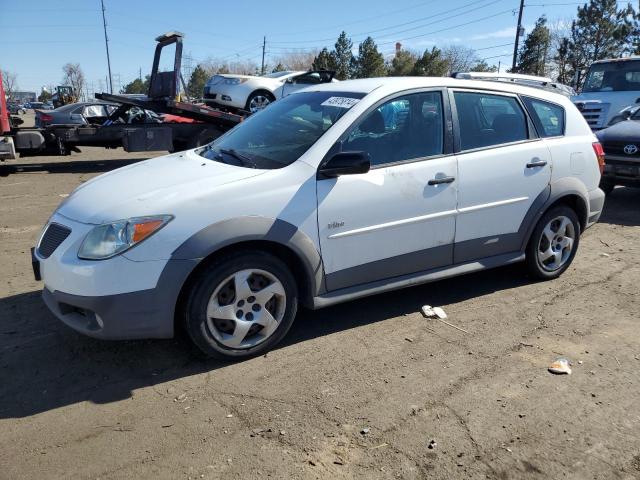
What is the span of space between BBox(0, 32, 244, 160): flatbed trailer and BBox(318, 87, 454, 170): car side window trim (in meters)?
7.93

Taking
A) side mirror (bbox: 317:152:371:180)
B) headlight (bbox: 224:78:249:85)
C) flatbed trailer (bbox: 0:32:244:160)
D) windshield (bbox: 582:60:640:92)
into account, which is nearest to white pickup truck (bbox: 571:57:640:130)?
windshield (bbox: 582:60:640:92)

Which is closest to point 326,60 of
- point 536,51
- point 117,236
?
point 536,51

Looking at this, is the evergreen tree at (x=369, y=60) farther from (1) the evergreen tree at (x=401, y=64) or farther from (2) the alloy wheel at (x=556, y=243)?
(2) the alloy wheel at (x=556, y=243)

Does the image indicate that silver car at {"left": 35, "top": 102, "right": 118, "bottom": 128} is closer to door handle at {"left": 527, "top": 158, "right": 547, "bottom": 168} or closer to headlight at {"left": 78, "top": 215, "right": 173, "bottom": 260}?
headlight at {"left": 78, "top": 215, "right": 173, "bottom": 260}

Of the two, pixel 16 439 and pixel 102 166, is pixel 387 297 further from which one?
pixel 102 166

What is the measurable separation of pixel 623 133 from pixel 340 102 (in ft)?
21.2

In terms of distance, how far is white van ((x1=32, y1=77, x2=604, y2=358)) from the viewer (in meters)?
3.11

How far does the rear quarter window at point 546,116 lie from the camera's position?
4625 millimetres

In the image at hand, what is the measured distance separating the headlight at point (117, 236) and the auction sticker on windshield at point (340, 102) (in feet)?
5.12

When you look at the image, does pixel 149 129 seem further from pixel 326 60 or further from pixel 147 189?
pixel 326 60

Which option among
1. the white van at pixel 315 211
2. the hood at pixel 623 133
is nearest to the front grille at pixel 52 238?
the white van at pixel 315 211

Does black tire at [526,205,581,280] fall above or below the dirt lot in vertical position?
above

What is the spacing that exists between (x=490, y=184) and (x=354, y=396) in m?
2.12

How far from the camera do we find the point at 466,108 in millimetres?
4234
